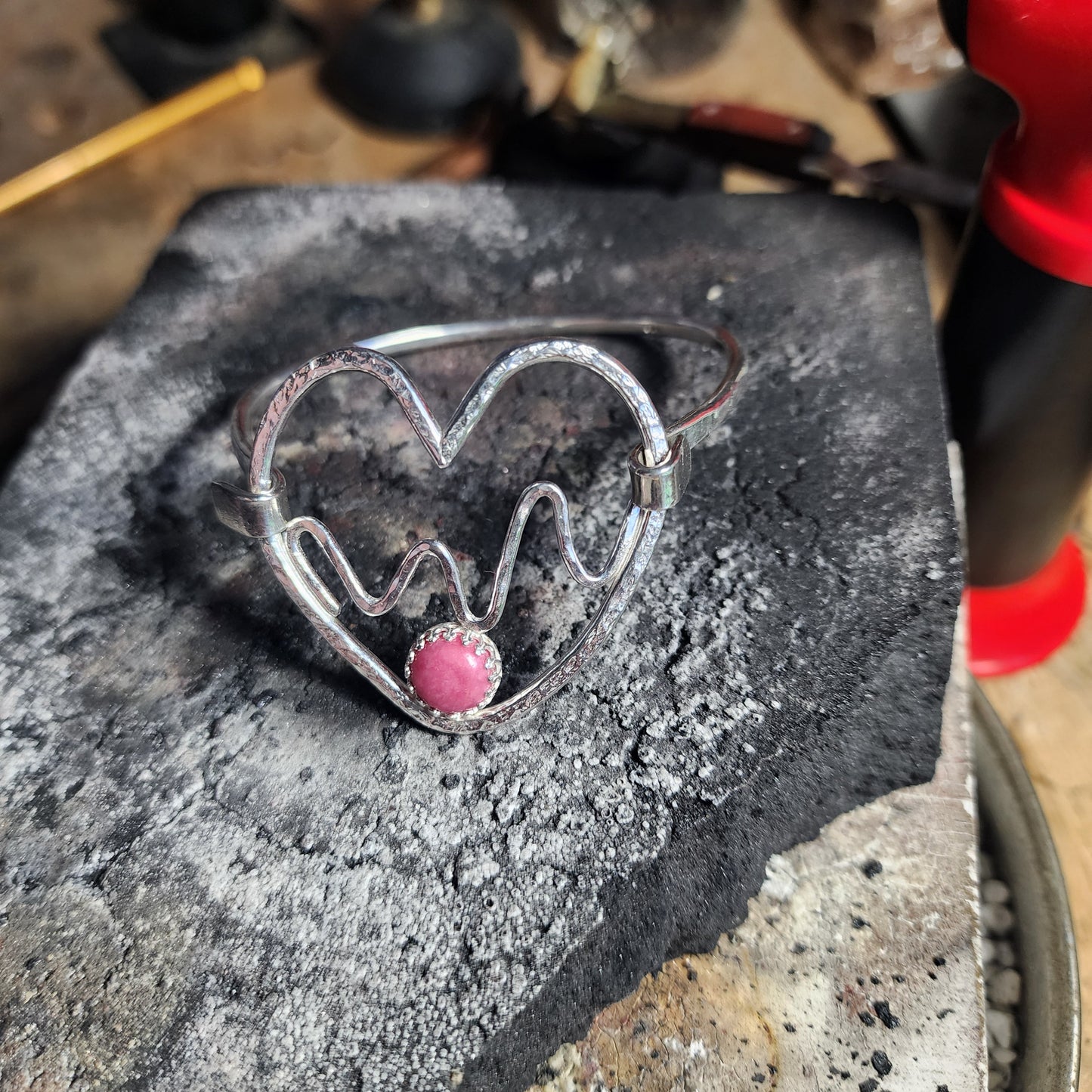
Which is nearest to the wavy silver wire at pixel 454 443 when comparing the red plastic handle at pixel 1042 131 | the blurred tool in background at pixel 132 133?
the red plastic handle at pixel 1042 131

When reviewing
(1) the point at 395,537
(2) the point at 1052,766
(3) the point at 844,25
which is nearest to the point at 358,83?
(3) the point at 844,25

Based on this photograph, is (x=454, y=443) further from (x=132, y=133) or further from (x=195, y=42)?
(x=195, y=42)

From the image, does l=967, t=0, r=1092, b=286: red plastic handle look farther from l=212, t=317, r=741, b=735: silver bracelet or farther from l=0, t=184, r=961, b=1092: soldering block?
l=212, t=317, r=741, b=735: silver bracelet

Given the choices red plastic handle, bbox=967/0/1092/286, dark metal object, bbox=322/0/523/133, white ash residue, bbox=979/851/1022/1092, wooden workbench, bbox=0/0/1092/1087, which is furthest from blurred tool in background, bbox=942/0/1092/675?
dark metal object, bbox=322/0/523/133

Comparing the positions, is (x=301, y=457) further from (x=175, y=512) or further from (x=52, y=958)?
(x=52, y=958)

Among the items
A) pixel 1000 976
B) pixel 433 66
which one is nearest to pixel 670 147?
pixel 433 66

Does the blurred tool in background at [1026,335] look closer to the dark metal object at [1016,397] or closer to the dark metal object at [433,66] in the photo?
the dark metal object at [1016,397]
